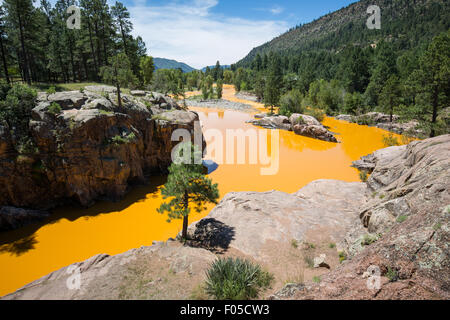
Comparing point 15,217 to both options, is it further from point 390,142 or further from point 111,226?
point 390,142

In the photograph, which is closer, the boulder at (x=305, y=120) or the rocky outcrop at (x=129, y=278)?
the rocky outcrop at (x=129, y=278)

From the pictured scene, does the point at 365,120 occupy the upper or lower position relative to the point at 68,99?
lower

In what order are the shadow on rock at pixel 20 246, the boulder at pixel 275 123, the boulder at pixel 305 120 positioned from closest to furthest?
the shadow on rock at pixel 20 246, the boulder at pixel 305 120, the boulder at pixel 275 123

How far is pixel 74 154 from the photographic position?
53.1ft

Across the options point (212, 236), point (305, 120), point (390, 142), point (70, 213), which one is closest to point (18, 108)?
point (70, 213)

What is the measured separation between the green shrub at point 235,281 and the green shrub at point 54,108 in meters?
16.6

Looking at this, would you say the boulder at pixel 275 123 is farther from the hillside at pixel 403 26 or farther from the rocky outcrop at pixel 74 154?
the hillside at pixel 403 26

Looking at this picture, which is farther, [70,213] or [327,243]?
[70,213]

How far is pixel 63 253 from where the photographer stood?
12.6m

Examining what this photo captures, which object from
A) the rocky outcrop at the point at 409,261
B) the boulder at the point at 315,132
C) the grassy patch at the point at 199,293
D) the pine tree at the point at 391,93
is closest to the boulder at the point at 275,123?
the boulder at the point at 315,132

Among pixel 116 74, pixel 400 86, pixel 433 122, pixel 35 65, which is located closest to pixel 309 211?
pixel 433 122

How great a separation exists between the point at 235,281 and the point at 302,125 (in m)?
37.0

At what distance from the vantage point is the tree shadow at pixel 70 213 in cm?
1312

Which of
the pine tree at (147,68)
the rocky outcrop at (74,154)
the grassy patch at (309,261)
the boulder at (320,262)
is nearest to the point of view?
the boulder at (320,262)
